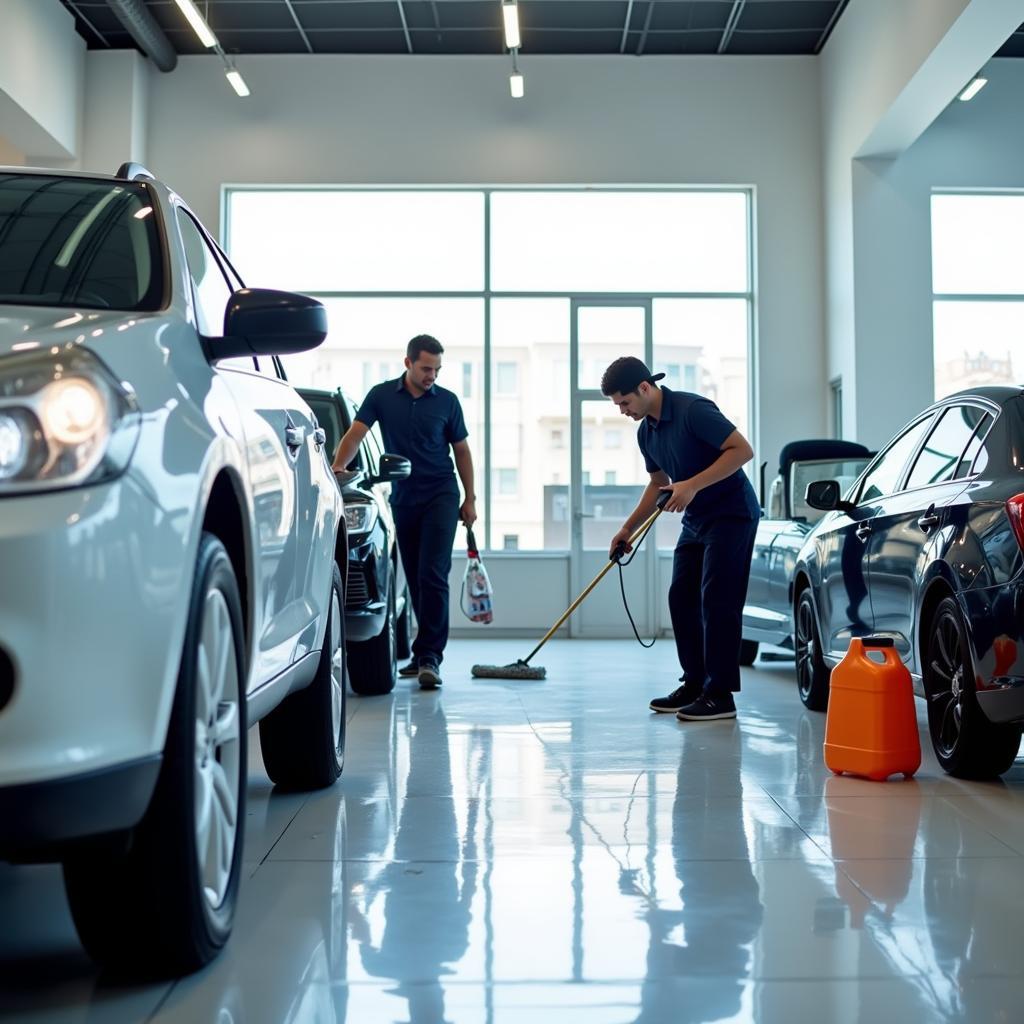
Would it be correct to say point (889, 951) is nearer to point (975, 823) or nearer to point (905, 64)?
point (975, 823)

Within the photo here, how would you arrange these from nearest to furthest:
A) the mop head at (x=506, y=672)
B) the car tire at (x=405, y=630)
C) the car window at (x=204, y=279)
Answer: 1. the car window at (x=204, y=279)
2. the mop head at (x=506, y=672)
3. the car tire at (x=405, y=630)

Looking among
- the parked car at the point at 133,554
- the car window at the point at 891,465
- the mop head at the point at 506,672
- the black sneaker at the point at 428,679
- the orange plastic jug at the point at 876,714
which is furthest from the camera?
the mop head at the point at 506,672

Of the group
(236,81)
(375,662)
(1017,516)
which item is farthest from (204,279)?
(236,81)

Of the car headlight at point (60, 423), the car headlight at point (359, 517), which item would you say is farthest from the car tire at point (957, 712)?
the car headlight at point (60, 423)

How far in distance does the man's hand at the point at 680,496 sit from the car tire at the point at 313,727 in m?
1.75

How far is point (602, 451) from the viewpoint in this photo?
13398mm

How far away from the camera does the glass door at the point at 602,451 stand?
1320 centimetres

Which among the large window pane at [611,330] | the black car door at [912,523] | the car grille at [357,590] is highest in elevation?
the large window pane at [611,330]

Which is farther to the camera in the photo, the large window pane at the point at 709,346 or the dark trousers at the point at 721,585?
the large window pane at the point at 709,346

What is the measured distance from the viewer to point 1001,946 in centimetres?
260

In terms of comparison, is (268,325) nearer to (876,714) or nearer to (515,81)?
(876,714)

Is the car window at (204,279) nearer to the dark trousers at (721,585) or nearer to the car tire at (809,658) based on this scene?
the dark trousers at (721,585)

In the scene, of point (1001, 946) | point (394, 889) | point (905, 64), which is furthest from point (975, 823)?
point (905, 64)

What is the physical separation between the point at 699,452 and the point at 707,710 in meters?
1.16
